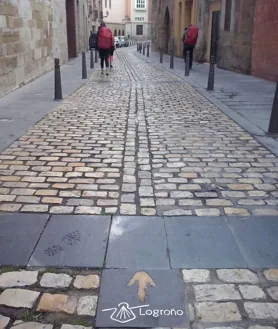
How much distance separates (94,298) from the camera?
91.1 inches

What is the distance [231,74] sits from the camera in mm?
14875

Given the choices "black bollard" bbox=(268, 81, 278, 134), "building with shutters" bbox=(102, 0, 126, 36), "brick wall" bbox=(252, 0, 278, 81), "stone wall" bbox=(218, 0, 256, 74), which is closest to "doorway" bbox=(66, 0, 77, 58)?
"stone wall" bbox=(218, 0, 256, 74)

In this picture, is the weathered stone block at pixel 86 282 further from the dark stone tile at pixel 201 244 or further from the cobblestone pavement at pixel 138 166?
the cobblestone pavement at pixel 138 166

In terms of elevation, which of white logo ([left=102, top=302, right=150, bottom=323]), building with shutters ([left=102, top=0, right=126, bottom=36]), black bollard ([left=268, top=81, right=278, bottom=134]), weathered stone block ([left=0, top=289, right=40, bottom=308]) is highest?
building with shutters ([left=102, top=0, right=126, bottom=36])

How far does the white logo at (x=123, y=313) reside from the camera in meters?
2.13

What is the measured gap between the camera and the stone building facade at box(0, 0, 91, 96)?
967cm

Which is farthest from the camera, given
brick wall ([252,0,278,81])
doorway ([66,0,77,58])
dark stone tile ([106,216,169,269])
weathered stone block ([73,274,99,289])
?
doorway ([66,0,77,58])

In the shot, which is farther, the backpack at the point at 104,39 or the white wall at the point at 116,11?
the white wall at the point at 116,11

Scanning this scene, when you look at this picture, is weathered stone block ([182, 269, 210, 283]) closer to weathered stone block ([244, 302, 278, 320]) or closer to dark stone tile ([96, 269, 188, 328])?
dark stone tile ([96, 269, 188, 328])

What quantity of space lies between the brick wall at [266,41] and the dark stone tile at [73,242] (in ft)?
33.8

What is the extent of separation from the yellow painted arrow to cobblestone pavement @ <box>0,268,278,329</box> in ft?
0.69

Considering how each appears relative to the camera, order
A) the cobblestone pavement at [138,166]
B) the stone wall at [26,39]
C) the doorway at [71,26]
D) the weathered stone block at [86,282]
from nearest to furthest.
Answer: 1. the weathered stone block at [86,282]
2. the cobblestone pavement at [138,166]
3. the stone wall at [26,39]
4. the doorway at [71,26]

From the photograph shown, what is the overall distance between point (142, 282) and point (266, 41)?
11886 millimetres

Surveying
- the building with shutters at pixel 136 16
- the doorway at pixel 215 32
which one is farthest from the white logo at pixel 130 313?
the building with shutters at pixel 136 16
